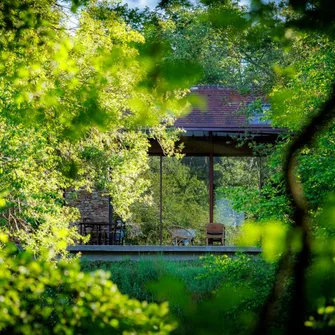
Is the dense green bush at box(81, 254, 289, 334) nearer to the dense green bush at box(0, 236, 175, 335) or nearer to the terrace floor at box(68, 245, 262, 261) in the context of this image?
the dense green bush at box(0, 236, 175, 335)

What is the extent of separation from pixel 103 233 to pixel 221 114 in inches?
178

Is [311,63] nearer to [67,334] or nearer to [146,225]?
[67,334]

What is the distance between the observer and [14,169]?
319 inches

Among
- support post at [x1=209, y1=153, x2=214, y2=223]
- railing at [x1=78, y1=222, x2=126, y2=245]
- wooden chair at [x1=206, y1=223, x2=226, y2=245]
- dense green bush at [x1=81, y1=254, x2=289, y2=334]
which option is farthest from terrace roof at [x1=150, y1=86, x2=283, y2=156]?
dense green bush at [x1=81, y1=254, x2=289, y2=334]

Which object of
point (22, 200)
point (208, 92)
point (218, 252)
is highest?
point (208, 92)

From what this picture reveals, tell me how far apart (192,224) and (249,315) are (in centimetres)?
1851

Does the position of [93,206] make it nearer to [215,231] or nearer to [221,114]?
[215,231]

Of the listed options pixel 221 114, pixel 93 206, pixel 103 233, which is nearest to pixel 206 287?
pixel 103 233

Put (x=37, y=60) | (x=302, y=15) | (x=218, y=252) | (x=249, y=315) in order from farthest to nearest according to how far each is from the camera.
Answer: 1. (x=218, y=252)
2. (x=37, y=60)
3. (x=302, y=15)
4. (x=249, y=315)

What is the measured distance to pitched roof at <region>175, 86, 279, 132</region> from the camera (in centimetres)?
1795

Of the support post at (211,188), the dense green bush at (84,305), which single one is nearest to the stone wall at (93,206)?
the support post at (211,188)

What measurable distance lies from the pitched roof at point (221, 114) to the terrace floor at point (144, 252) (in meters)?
3.61

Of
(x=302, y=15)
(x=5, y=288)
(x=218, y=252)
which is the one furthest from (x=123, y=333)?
(x=218, y=252)

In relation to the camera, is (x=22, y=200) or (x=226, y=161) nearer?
(x=22, y=200)
